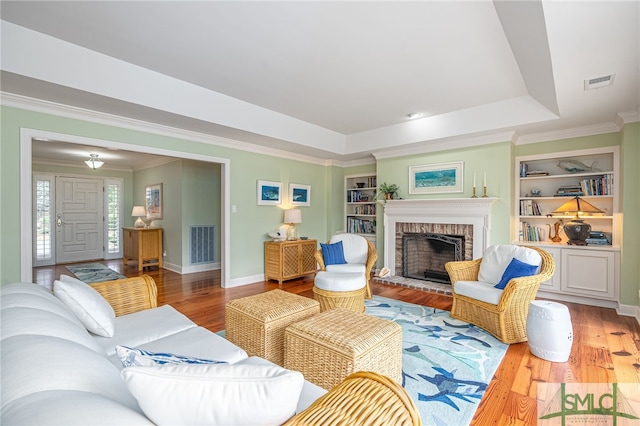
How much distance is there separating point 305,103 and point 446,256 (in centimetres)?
330

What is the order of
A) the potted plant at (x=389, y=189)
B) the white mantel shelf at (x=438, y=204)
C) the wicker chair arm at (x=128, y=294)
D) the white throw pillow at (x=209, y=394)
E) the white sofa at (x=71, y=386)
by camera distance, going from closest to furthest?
the white sofa at (x=71, y=386)
the white throw pillow at (x=209, y=394)
the wicker chair arm at (x=128, y=294)
the white mantel shelf at (x=438, y=204)
the potted plant at (x=389, y=189)

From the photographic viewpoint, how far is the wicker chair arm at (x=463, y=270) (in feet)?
11.0

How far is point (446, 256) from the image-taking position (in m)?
4.98

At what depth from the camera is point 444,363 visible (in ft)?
7.73

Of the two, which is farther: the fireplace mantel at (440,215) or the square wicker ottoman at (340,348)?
the fireplace mantel at (440,215)

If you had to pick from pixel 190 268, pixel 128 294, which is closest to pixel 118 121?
pixel 128 294

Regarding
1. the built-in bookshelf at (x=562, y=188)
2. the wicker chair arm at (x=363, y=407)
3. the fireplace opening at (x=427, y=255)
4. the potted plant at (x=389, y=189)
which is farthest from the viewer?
the potted plant at (x=389, y=189)

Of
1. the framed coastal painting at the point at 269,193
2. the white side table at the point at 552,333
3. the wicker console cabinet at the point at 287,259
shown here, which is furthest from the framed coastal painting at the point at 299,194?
the white side table at the point at 552,333

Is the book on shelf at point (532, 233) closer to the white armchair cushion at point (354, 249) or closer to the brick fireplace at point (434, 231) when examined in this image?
the brick fireplace at point (434, 231)

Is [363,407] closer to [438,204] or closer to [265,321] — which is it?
[265,321]

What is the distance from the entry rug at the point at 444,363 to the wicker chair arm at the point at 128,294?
209 centimetres

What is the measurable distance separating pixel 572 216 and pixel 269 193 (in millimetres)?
4516

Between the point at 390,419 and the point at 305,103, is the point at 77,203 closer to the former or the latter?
the point at 305,103

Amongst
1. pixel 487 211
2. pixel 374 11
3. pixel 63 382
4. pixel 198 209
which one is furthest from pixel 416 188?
pixel 63 382
